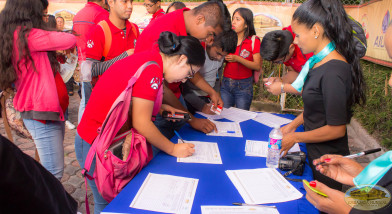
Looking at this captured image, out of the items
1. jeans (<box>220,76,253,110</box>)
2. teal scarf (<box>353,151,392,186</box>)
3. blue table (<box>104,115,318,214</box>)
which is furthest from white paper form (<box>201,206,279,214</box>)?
jeans (<box>220,76,253,110</box>)

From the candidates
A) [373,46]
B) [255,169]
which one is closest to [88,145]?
[255,169]

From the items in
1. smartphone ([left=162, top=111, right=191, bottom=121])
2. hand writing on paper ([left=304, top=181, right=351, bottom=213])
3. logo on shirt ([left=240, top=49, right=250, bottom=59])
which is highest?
logo on shirt ([left=240, top=49, right=250, bottom=59])

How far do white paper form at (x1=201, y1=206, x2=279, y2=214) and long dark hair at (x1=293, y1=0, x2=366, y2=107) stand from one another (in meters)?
0.89

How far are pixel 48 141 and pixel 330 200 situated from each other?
5.87 feet

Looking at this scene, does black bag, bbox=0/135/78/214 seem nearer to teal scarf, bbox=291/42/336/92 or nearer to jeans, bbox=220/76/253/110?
teal scarf, bbox=291/42/336/92

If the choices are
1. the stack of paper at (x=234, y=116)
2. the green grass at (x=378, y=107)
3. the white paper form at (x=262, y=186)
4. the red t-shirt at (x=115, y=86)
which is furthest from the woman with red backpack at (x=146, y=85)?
the green grass at (x=378, y=107)

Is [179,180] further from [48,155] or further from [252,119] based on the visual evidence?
[252,119]

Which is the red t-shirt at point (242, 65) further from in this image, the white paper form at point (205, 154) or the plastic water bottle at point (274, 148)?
the plastic water bottle at point (274, 148)

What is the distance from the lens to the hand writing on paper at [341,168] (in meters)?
1.32

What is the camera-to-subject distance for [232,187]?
1323mm

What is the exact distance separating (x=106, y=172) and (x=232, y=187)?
620 millimetres

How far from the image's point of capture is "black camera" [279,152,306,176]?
4.84 ft

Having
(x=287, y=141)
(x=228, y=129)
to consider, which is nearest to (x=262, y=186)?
(x=287, y=141)

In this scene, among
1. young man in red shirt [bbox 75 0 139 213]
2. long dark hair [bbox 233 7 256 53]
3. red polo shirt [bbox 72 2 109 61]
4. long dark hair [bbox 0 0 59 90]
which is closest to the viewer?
long dark hair [bbox 0 0 59 90]
